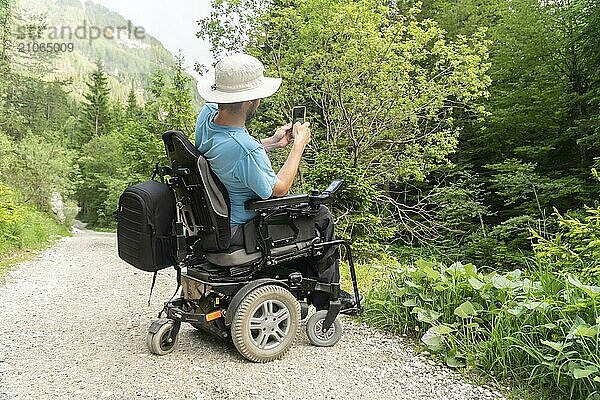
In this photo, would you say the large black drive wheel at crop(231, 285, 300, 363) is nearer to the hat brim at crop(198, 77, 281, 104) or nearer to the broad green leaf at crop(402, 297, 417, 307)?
the broad green leaf at crop(402, 297, 417, 307)

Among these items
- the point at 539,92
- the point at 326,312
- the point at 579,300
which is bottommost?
the point at 326,312

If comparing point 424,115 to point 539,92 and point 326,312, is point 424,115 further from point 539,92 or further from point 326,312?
point 326,312

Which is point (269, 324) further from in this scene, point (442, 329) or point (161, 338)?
point (442, 329)

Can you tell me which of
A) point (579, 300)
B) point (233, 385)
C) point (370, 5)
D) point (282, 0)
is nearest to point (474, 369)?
point (579, 300)

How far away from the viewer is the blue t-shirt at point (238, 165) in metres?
2.92

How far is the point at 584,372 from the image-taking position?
7.79 feet

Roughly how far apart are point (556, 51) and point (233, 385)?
13.3 meters

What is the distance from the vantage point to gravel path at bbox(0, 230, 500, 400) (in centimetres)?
269

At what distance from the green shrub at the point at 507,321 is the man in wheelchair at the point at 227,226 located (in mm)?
633

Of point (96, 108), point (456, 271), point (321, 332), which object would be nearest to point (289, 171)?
point (321, 332)

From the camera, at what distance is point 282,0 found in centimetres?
1004

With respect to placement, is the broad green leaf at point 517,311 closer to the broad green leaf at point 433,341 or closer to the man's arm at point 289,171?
the broad green leaf at point 433,341

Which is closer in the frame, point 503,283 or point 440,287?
point 503,283

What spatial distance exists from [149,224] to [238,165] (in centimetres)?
62
